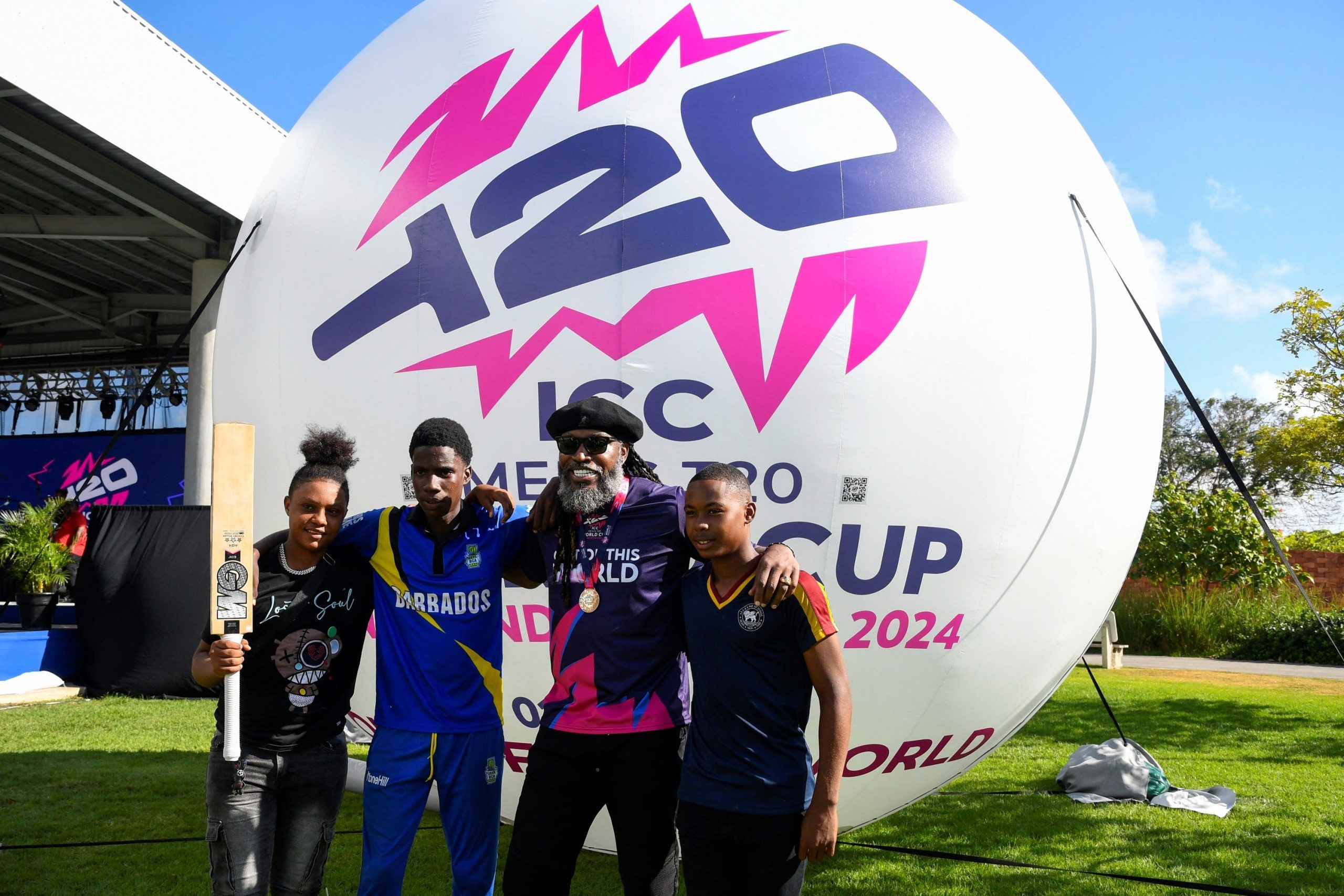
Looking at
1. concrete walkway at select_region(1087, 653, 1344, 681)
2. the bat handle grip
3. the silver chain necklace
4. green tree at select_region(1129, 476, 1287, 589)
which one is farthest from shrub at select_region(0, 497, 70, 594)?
green tree at select_region(1129, 476, 1287, 589)

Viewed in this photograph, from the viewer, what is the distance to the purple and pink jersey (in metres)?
2.48

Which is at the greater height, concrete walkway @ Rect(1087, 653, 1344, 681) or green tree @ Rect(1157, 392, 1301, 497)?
green tree @ Rect(1157, 392, 1301, 497)

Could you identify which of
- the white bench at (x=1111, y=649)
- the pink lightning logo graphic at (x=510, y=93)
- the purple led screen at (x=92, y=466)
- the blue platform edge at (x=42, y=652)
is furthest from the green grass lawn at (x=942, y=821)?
the purple led screen at (x=92, y=466)

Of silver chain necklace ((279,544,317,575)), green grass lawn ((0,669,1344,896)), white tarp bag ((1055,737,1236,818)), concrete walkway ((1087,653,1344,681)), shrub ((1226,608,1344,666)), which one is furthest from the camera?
shrub ((1226,608,1344,666))

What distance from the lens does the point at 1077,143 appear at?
3.80m

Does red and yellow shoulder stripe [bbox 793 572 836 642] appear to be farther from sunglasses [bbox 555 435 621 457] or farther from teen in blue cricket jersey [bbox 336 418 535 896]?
teen in blue cricket jersey [bbox 336 418 535 896]

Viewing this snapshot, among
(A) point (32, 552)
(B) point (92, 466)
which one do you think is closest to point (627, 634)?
(A) point (32, 552)

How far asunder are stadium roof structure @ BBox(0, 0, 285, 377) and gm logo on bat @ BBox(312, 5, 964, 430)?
603cm

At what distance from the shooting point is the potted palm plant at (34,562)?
413 inches

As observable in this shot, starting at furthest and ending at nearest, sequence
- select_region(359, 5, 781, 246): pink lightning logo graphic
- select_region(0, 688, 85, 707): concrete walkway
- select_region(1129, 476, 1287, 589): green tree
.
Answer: select_region(1129, 476, 1287, 589): green tree < select_region(0, 688, 85, 707): concrete walkway < select_region(359, 5, 781, 246): pink lightning logo graphic

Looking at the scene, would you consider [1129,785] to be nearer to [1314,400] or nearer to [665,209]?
[665,209]

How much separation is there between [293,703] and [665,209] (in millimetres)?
1765

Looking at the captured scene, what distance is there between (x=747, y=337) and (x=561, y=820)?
143cm

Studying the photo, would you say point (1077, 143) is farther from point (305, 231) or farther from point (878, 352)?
A: point (305, 231)
